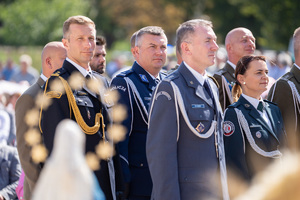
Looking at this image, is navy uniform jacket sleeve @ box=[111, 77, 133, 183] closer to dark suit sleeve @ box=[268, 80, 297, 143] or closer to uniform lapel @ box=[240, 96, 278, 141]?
uniform lapel @ box=[240, 96, 278, 141]

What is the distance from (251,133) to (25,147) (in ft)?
6.45

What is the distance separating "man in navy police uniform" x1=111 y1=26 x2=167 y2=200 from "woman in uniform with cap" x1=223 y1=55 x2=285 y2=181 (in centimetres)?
80

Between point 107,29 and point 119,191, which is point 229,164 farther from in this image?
point 107,29

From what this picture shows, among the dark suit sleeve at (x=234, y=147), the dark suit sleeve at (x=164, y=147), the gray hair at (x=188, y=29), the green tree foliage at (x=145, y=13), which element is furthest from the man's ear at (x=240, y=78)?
the green tree foliage at (x=145, y=13)

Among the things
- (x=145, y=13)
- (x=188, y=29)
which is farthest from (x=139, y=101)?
(x=145, y=13)

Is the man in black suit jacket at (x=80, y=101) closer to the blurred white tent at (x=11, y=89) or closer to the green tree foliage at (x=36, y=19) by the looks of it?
the blurred white tent at (x=11, y=89)

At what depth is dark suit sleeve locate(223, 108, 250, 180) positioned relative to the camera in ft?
15.7

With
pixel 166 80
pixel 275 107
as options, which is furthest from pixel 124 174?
pixel 275 107

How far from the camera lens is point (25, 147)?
5.03 metres

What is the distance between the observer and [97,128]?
Answer: 4.56m

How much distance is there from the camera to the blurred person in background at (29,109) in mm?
4855

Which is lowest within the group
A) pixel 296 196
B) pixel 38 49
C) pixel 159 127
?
pixel 296 196

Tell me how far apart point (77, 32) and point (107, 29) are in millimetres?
52654

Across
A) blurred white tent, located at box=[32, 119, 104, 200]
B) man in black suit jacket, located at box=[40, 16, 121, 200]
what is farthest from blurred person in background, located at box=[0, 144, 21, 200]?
blurred white tent, located at box=[32, 119, 104, 200]
